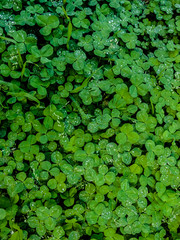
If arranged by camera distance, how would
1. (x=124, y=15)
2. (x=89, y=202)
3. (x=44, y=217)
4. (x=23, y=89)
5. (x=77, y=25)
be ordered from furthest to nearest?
1. (x=124, y=15)
2. (x=77, y=25)
3. (x=23, y=89)
4. (x=89, y=202)
5. (x=44, y=217)

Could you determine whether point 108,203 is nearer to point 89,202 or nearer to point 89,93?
point 89,202

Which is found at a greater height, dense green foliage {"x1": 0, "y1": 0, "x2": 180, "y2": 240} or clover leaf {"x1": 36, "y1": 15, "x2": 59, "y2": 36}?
clover leaf {"x1": 36, "y1": 15, "x2": 59, "y2": 36}

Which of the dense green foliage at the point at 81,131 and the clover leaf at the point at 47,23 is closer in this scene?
the dense green foliage at the point at 81,131

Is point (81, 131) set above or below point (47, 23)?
below

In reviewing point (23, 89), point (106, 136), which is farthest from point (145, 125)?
point (23, 89)

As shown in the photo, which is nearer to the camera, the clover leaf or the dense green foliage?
the dense green foliage

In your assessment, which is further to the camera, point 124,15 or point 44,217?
point 124,15

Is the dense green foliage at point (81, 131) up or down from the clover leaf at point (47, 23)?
down

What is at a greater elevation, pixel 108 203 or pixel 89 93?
pixel 89 93
